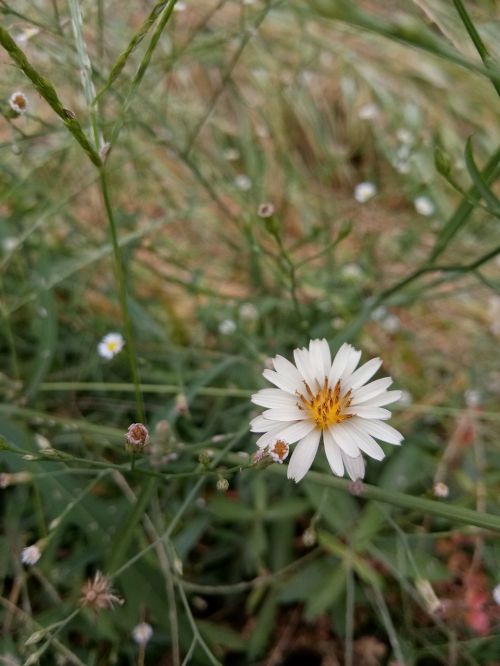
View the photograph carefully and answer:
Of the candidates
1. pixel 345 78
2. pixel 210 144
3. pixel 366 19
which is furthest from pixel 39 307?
pixel 345 78

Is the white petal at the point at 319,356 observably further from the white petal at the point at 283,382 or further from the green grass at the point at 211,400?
the green grass at the point at 211,400

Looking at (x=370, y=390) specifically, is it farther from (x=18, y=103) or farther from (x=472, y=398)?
(x=472, y=398)

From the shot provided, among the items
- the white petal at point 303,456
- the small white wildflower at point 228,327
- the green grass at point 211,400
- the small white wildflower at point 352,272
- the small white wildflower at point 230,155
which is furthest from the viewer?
the small white wildflower at point 230,155

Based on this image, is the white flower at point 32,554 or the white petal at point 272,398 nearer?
the white petal at point 272,398

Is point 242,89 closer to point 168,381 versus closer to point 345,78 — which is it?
point 345,78

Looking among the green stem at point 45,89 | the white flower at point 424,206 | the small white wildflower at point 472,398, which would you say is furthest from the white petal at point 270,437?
the white flower at point 424,206

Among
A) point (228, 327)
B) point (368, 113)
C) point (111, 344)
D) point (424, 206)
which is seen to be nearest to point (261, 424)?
point (111, 344)

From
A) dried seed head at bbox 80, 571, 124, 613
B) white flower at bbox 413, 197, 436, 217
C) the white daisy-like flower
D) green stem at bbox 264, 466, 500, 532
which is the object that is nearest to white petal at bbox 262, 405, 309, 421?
the white daisy-like flower
